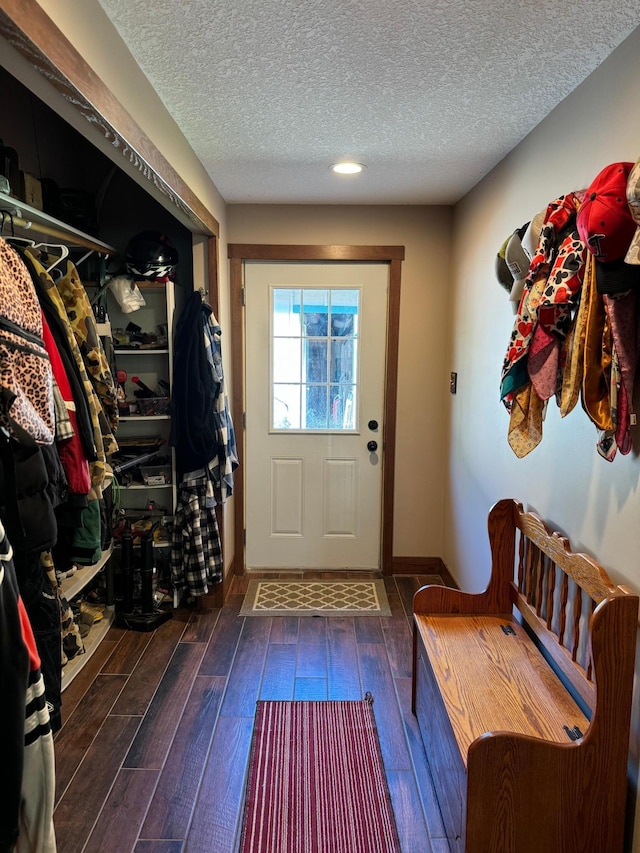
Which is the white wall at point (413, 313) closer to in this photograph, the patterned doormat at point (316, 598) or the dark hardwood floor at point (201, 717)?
the patterned doormat at point (316, 598)

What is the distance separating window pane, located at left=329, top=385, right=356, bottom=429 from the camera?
3291 mm

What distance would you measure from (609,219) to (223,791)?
2015 millimetres

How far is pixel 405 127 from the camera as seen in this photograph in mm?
2025

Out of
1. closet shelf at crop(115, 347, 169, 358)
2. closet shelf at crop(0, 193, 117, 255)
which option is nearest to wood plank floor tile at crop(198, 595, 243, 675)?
closet shelf at crop(115, 347, 169, 358)

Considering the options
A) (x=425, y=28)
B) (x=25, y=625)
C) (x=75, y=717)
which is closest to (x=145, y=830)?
(x=75, y=717)

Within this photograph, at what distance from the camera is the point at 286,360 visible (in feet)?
10.7

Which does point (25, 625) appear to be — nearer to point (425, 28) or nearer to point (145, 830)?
point (145, 830)

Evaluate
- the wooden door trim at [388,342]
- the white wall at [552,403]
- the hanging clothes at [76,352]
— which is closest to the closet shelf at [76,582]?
the hanging clothes at [76,352]

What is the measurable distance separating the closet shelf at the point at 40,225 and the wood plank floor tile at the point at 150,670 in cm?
186

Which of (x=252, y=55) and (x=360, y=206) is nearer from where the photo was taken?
(x=252, y=55)

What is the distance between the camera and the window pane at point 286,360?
3.24 m

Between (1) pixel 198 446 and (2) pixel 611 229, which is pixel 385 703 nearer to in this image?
(1) pixel 198 446

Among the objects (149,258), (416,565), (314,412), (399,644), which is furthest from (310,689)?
(149,258)

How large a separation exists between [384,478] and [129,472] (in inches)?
61.6
